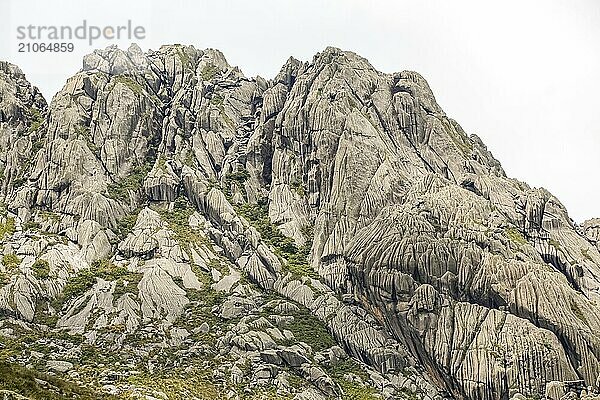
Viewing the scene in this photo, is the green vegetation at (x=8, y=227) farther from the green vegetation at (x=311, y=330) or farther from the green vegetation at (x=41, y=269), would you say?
the green vegetation at (x=311, y=330)

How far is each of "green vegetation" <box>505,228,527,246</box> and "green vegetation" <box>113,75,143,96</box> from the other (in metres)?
104

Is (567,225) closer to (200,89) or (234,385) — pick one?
(234,385)

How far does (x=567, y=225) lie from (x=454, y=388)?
56375 mm

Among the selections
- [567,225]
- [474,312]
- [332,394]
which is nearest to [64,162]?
[332,394]

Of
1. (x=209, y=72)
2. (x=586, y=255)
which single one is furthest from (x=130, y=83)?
(x=586, y=255)

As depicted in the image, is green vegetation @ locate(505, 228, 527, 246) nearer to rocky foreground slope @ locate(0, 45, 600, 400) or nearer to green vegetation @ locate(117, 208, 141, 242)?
rocky foreground slope @ locate(0, 45, 600, 400)

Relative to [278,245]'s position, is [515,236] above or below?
below

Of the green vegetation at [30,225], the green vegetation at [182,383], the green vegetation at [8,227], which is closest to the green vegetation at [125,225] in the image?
the green vegetation at [30,225]

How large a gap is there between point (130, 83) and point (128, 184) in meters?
34.6

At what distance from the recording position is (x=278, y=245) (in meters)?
147

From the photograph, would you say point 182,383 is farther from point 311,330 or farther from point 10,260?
point 10,260

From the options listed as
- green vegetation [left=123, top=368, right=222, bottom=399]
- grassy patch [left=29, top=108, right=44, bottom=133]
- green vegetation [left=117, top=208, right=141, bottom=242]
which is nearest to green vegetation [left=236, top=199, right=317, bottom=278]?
green vegetation [left=117, top=208, right=141, bottom=242]

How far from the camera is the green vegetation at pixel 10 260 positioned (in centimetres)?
13275

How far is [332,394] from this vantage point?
104 m
